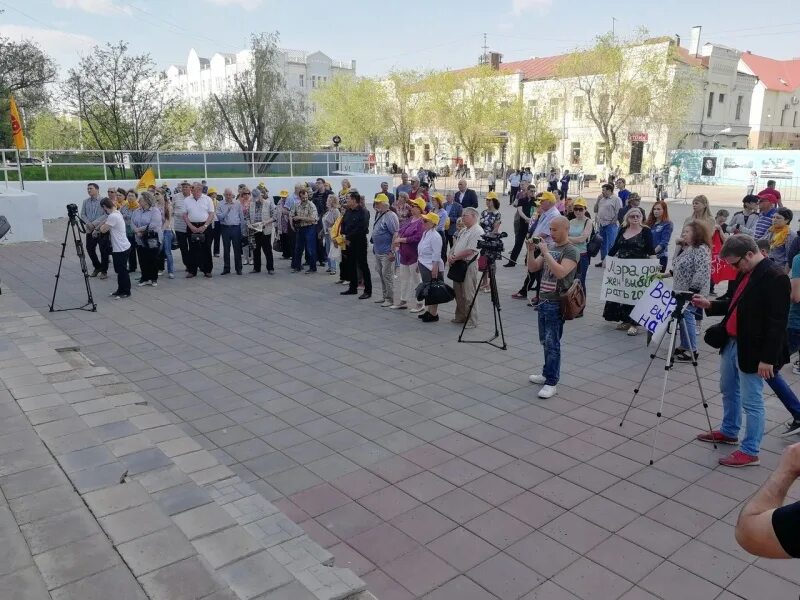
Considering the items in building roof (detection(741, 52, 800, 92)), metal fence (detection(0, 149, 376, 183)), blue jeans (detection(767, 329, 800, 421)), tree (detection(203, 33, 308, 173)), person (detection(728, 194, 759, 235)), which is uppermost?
building roof (detection(741, 52, 800, 92))

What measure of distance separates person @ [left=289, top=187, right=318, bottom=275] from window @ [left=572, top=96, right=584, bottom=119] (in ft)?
132

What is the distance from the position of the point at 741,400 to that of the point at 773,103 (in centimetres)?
6547

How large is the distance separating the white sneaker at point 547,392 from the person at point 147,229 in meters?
7.86

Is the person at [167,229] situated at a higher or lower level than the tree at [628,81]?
lower

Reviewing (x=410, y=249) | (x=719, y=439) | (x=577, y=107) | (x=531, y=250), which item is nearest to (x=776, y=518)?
(x=719, y=439)

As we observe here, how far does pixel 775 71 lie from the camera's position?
61.5m

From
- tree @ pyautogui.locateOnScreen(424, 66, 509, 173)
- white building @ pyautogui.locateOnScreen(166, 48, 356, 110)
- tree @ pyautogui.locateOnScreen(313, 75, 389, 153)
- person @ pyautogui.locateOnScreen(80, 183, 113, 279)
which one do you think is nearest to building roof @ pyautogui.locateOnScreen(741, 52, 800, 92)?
tree @ pyautogui.locateOnScreen(424, 66, 509, 173)

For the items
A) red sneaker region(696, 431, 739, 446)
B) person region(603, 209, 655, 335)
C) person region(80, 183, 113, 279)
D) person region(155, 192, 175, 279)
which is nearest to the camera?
red sneaker region(696, 431, 739, 446)

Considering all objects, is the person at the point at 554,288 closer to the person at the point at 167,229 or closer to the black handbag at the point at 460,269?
the black handbag at the point at 460,269

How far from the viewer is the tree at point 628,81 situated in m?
41.8

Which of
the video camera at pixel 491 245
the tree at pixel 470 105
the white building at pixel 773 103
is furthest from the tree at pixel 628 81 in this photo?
the video camera at pixel 491 245

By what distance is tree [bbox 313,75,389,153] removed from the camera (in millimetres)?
53531

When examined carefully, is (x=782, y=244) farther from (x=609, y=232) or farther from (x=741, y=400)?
(x=609, y=232)

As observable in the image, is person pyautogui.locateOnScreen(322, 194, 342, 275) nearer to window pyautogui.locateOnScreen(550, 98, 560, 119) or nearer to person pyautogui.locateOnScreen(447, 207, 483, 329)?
person pyautogui.locateOnScreen(447, 207, 483, 329)
